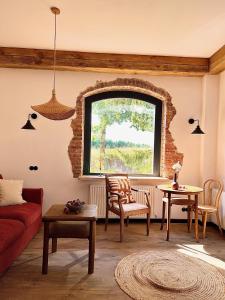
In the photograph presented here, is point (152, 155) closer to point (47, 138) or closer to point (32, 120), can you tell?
point (47, 138)

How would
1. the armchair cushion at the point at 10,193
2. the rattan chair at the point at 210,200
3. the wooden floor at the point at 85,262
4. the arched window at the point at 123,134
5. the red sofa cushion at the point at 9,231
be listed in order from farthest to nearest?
1. the arched window at the point at 123,134
2. the rattan chair at the point at 210,200
3. the armchair cushion at the point at 10,193
4. the red sofa cushion at the point at 9,231
5. the wooden floor at the point at 85,262

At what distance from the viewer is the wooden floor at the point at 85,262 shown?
8.59 ft

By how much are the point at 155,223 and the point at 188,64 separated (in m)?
2.91

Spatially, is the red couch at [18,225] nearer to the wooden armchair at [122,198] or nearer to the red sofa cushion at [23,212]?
the red sofa cushion at [23,212]

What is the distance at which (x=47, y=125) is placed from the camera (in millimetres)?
4957

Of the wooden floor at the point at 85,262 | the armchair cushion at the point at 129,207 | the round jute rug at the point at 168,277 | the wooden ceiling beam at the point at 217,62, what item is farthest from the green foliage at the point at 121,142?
the round jute rug at the point at 168,277

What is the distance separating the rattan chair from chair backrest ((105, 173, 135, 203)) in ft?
3.86

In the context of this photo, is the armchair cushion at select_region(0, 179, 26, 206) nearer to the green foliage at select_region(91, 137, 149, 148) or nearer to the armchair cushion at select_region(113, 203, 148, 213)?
the armchair cushion at select_region(113, 203, 148, 213)

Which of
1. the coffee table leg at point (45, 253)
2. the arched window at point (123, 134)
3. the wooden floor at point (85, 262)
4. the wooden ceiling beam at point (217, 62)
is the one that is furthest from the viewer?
the arched window at point (123, 134)

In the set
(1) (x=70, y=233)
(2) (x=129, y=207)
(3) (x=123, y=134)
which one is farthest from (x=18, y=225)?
(3) (x=123, y=134)

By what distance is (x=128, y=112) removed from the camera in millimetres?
5234

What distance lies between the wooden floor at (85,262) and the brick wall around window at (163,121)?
1.17 meters

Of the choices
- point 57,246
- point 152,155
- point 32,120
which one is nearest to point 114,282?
point 57,246

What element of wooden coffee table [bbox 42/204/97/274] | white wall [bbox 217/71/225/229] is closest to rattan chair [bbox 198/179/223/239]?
white wall [bbox 217/71/225/229]
